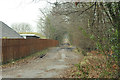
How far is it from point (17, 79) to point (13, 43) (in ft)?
17.8

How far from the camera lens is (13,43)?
421 inches

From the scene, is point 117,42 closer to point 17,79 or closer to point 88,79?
point 88,79

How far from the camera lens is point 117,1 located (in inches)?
135

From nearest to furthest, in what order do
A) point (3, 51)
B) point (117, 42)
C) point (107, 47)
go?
1. point (117, 42)
2. point (107, 47)
3. point (3, 51)

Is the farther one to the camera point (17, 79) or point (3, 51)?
point (3, 51)

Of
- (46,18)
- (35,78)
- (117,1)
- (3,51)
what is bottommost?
(35,78)

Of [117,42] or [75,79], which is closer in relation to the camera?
[117,42]

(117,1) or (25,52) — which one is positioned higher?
(117,1)

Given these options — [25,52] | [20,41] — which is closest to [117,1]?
[20,41]

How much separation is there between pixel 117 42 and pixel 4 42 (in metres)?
8.06

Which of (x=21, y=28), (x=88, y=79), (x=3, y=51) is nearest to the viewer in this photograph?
(x=88, y=79)

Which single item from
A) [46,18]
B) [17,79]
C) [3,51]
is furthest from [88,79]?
[46,18]

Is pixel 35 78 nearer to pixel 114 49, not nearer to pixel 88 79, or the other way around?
pixel 88 79

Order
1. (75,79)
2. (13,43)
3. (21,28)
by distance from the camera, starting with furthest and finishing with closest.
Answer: (21,28) < (13,43) < (75,79)
